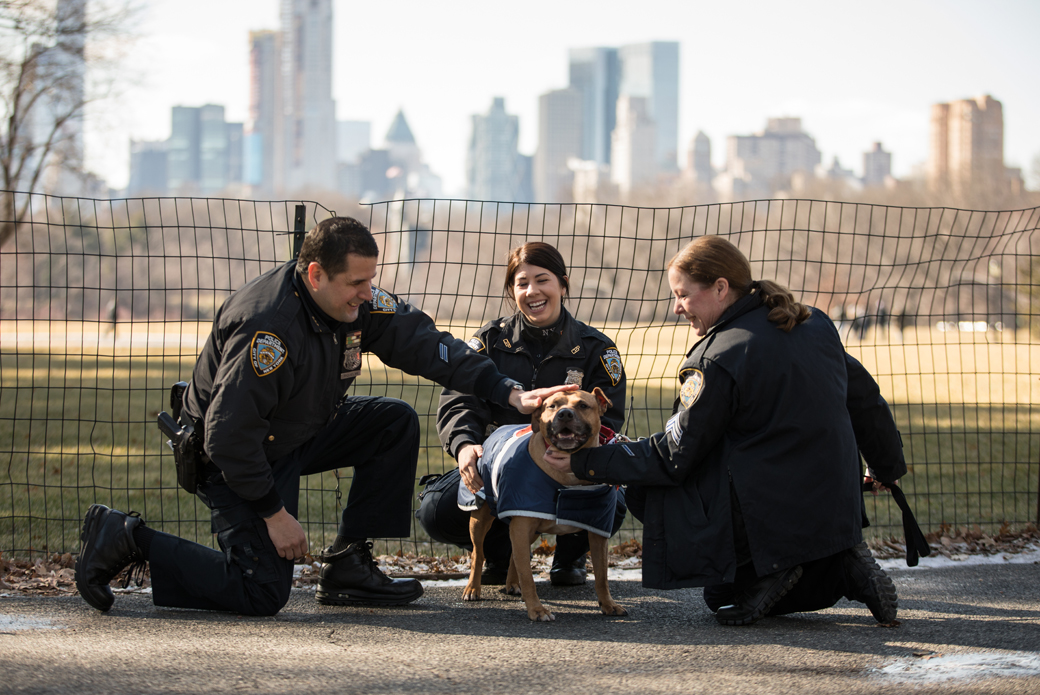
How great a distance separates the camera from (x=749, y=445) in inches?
140

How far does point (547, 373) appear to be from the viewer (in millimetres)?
4488

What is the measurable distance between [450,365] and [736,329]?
142 centimetres

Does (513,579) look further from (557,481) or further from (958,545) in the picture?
(958,545)

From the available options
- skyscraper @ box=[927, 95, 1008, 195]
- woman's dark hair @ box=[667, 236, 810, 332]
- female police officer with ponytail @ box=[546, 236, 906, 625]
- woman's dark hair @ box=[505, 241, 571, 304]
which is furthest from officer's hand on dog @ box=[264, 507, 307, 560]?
skyscraper @ box=[927, 95, 1008, 195]

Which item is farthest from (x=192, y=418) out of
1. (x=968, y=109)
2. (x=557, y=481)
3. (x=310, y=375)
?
(x=968, y=109)

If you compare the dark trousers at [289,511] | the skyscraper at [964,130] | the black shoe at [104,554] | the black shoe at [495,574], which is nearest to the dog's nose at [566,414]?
the dark trousers at [289,511]

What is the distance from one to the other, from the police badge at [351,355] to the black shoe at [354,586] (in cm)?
81

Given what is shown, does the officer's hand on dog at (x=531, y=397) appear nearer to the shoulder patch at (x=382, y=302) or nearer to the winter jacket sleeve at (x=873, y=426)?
the shoulder patch at (x=382, y=302)

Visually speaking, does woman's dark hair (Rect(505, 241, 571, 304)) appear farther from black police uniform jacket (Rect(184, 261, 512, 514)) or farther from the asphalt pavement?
the asphalt pavement

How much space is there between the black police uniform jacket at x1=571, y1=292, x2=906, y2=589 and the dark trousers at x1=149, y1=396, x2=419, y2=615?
103 centimetres

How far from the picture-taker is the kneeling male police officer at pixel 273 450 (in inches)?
142

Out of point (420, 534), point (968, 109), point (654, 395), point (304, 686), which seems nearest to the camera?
point (304, 686)

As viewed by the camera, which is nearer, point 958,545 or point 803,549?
point 803,549

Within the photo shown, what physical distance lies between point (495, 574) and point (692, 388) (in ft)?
5.31
